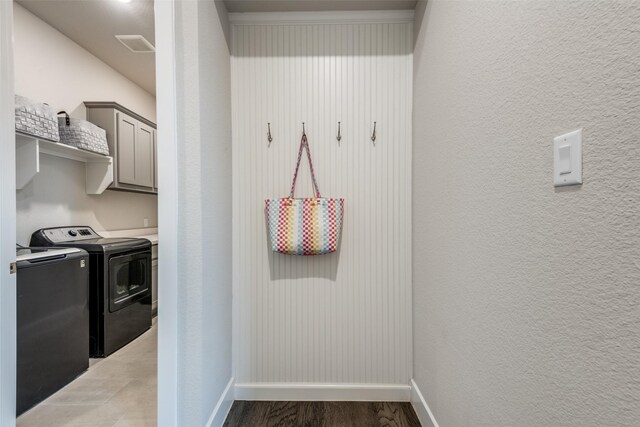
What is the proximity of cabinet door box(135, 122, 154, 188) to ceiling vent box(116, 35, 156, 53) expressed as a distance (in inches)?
31.0

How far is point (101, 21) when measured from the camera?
8.06 feet

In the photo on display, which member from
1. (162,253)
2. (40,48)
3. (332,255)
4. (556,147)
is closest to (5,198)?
(162,253)

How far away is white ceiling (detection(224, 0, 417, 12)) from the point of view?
5.49ft

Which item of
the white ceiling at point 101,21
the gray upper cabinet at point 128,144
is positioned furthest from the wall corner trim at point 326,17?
the gray upper cabinet at point 128,144

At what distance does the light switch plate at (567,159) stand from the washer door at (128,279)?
2936 mm

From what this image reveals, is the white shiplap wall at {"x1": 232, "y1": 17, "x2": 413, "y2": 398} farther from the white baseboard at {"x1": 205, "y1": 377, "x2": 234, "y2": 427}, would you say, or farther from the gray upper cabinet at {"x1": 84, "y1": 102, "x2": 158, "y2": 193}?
the gray upper cabinet at {"x1": 84, "y1": 102, "x2": 158, "y2": 193}

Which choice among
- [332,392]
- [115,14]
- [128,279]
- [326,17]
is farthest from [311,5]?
[128,279]

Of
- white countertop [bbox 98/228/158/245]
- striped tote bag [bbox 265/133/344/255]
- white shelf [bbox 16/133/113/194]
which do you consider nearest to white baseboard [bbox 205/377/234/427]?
striped tote bag [bbox 265/133/344/255]

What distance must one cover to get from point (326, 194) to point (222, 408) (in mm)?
1307

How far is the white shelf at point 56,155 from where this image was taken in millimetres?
2041

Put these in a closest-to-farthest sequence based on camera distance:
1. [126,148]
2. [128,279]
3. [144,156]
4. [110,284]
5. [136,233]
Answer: [110,284] → [128,279] → [126,148] → [144,156] → [136,233]

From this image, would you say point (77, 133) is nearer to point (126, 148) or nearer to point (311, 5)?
point (126, 148)

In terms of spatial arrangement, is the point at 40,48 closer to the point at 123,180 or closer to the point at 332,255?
the point at 123,180

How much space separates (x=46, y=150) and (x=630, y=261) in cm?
330
